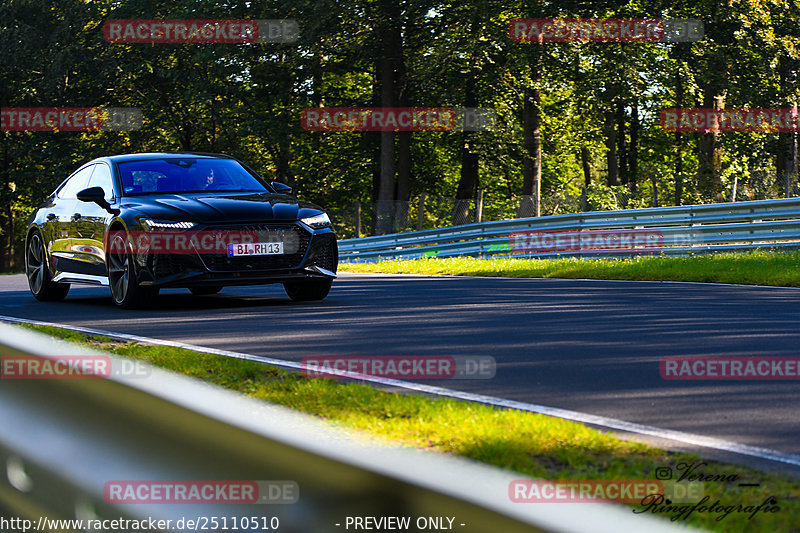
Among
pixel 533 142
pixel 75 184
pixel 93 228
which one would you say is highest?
pixel 533 142

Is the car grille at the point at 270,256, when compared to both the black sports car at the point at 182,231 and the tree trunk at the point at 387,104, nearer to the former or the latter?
the black sports car at the point at 182,231

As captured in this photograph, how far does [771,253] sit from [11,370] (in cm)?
1752

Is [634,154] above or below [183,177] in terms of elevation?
above

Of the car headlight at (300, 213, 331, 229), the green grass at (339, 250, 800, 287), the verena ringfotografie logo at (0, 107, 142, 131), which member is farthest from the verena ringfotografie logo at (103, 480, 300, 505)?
the verena ringfotografie logo at (0, 107, 142, 131)

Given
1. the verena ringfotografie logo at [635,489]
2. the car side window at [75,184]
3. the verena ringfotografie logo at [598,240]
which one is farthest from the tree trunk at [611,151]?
the verena ringfotografie logo at [635,489]

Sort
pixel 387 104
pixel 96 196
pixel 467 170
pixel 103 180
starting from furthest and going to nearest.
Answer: pixel 467 170, pixel 387 104, pixel 103 180, pixel 96 196

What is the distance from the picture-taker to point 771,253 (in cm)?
1905

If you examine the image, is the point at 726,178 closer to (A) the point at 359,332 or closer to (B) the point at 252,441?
(A) the point at 359,332

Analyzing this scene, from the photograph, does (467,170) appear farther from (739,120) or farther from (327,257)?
(327,257)

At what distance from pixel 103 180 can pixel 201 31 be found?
2507cm

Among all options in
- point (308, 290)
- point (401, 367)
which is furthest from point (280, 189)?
point (401, 367)

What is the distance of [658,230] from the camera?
21.4 meters

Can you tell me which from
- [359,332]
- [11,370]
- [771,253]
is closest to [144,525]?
[11,370]

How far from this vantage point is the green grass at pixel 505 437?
3859 millimetres
